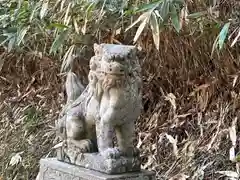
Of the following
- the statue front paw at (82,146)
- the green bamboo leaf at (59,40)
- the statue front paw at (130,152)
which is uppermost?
the green bamboo leaf at (59,40)

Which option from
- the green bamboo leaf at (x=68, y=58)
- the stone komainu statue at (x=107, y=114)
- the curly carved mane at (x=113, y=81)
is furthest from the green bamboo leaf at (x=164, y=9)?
the green bamboo leaf at (x=68, y=58)

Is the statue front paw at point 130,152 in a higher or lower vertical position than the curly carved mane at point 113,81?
lower

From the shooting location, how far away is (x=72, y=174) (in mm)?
2404

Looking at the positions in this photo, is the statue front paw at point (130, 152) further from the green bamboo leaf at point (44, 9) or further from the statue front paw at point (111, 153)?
A: the green bamboo leaf at point (44, 9)

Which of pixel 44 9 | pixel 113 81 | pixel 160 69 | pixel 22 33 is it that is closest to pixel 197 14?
pixel 160 69

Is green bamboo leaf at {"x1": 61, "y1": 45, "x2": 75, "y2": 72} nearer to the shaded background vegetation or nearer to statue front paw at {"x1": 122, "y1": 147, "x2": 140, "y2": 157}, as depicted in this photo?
the shaded background vegetation

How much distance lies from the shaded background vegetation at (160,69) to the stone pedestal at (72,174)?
61cm

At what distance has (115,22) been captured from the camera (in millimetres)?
3285

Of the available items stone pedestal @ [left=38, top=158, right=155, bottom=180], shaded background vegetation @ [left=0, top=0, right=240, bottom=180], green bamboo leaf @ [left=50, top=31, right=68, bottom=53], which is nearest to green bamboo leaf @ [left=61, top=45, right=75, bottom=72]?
shaded background vegetation @ [left=0, top=0, right=240, bottom=180]

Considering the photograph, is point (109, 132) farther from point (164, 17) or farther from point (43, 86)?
point (43, 86)

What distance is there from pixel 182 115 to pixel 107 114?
0.99 m

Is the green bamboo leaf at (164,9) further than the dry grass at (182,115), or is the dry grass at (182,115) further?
the dry grass at (182,115)

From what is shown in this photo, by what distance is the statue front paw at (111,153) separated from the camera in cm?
224

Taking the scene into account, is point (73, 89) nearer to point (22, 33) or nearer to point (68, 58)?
point (68, 58)
